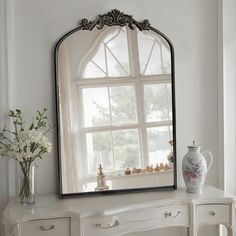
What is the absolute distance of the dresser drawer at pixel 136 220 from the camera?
7.58 feet

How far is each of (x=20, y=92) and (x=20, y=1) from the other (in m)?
0.60

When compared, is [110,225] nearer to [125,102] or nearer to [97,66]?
[125,102]

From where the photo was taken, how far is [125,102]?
2.77m

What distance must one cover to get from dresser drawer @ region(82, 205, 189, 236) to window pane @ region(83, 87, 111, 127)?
2.16 feet

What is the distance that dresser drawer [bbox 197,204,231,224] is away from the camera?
259cm

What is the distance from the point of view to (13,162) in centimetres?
260

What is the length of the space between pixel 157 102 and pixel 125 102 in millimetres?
237

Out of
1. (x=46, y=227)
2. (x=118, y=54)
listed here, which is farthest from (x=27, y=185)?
(x=118, y=54)

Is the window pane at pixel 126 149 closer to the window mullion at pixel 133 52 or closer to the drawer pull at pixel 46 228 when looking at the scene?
the window mullion at pixel 133 52

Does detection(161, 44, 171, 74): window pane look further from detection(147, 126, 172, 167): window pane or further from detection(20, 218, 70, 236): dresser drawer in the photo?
detection(20, 218, 70, 236): dresser drawer

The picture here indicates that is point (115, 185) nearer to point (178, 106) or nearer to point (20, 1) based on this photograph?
point (178, 106)

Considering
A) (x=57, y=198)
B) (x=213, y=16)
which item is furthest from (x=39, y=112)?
(x=213, y=16)

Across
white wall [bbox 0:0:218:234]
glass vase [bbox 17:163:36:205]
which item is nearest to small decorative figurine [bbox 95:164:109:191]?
white wall [bbox 0:0:218:234]

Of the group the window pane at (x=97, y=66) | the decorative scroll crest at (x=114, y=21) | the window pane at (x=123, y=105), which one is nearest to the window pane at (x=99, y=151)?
the window pane at (x=123, y=105)
